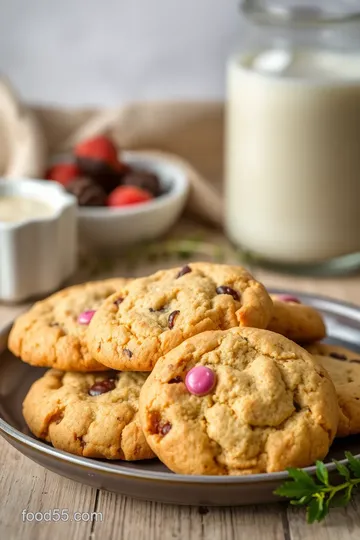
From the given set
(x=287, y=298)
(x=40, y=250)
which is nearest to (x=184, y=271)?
(x=287, y=298)

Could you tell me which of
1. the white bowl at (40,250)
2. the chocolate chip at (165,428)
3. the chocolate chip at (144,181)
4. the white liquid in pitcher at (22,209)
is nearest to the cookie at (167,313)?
the chocolate chip at (165,428)

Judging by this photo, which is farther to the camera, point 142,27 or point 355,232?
point 142,27

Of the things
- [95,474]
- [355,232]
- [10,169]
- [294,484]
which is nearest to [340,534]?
[294,484]

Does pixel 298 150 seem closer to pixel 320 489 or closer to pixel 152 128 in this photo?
pixel 152 128

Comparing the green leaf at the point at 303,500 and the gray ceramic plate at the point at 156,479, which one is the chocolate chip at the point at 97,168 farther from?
the green leaf at the point at 303,500

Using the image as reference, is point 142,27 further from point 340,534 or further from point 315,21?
point 340,534
